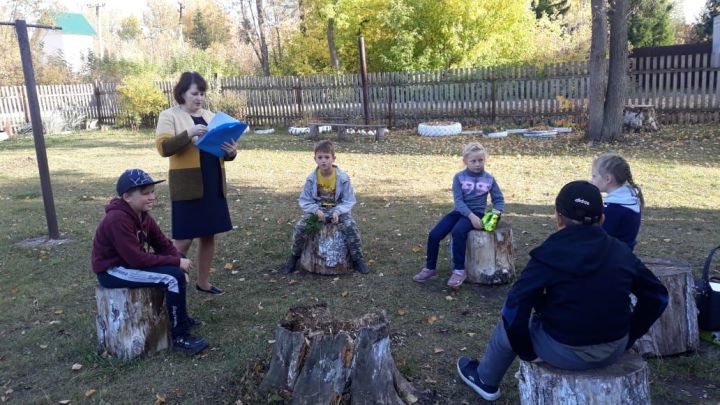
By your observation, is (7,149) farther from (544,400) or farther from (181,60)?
(544,400)

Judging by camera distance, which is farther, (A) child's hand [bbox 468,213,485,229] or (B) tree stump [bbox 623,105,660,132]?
(B) tree stump [bbox 623,105,660,132]

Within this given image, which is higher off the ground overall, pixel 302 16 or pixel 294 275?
pixel 302 16

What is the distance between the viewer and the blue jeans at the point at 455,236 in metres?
5.31

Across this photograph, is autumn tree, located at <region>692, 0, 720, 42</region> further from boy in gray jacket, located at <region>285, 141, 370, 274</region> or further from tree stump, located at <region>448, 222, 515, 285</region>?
boy in gray jacket, located at <region>285, 141, 370, 274</region>

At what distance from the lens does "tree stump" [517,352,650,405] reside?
2.79m

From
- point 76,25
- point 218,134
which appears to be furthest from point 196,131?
point 76,25

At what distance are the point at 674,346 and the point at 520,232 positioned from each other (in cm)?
305

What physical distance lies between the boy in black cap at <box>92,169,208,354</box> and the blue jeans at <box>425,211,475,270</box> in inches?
92.3

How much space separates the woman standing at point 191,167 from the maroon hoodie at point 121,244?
0.62 m

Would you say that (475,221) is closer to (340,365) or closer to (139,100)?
(340,365)

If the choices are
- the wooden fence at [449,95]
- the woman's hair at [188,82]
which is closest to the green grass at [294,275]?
the woman's hair at [188,82]

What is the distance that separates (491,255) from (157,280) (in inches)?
115

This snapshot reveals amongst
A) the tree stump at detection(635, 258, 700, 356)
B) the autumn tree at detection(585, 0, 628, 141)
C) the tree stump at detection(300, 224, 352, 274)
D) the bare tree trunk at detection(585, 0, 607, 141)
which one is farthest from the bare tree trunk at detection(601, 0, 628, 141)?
the tree stump at detection(635, 258, 700, 356)

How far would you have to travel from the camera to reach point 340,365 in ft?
10.6
